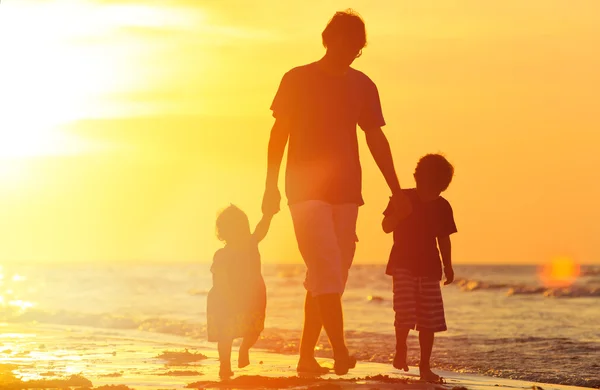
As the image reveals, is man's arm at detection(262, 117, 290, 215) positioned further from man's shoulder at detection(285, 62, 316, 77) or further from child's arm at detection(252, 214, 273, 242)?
man's shoulder at detection(285, 62, 316, 77)

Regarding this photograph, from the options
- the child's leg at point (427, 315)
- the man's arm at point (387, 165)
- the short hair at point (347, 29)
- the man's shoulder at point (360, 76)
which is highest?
the short hair at point (347, 29)

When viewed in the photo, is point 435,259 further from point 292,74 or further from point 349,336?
point 349,336

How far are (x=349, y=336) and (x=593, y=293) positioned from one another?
63.8ft

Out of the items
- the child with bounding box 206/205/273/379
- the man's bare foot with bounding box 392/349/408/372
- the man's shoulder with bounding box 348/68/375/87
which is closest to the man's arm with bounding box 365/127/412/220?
the man's shoulder with bounding box 348/68/375/87

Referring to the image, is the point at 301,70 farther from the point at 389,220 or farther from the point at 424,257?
the point at 424,257

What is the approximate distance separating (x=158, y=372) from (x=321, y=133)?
260 cm

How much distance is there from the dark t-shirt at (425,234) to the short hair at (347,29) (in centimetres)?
176

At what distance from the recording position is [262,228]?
6.87 metres

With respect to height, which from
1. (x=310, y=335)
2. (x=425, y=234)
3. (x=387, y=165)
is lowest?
(x=310, y=335)

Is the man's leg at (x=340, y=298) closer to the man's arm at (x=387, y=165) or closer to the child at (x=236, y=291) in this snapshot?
the man's arm at (x=387, y=165)

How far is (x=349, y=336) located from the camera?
13.9 metres

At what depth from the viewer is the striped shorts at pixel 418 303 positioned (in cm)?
759

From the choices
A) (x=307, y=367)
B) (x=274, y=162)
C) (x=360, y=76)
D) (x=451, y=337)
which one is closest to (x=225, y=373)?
(x=307, y=367)

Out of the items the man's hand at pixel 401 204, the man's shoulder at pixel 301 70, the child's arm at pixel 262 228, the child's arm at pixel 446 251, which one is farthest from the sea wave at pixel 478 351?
the man's shoulder at pixel 301 70
